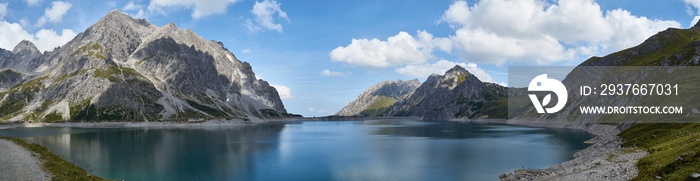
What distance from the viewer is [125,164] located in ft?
292

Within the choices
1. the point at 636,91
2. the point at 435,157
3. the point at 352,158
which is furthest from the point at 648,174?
the point at 636,91

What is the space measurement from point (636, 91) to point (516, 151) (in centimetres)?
11968

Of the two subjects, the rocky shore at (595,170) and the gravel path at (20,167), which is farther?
the rocky shore at (595,170)

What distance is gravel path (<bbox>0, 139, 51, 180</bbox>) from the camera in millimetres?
41578

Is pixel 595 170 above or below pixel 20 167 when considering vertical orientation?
below

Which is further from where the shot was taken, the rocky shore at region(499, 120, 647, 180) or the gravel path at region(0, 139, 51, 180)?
the rocky shore at region(499, 120, 647, 180)

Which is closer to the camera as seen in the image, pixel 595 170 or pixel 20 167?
pixel 20 167

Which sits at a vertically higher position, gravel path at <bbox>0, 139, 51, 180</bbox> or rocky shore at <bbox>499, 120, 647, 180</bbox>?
gravel path at <bbox>0, 139, 51, 180</bbox>

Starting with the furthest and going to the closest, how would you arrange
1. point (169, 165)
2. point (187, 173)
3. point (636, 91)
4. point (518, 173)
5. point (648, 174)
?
point (636, 91) < point (169, 165) < point (187, 173) < point (518, 173) < point (648, 174)

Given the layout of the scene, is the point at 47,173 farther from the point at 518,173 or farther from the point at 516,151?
the point at 516,151

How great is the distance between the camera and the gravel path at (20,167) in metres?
41.6

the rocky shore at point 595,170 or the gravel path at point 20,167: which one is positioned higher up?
the gravel path at point 20,167

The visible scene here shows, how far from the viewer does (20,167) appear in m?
46.5

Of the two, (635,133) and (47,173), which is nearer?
(47,173)
